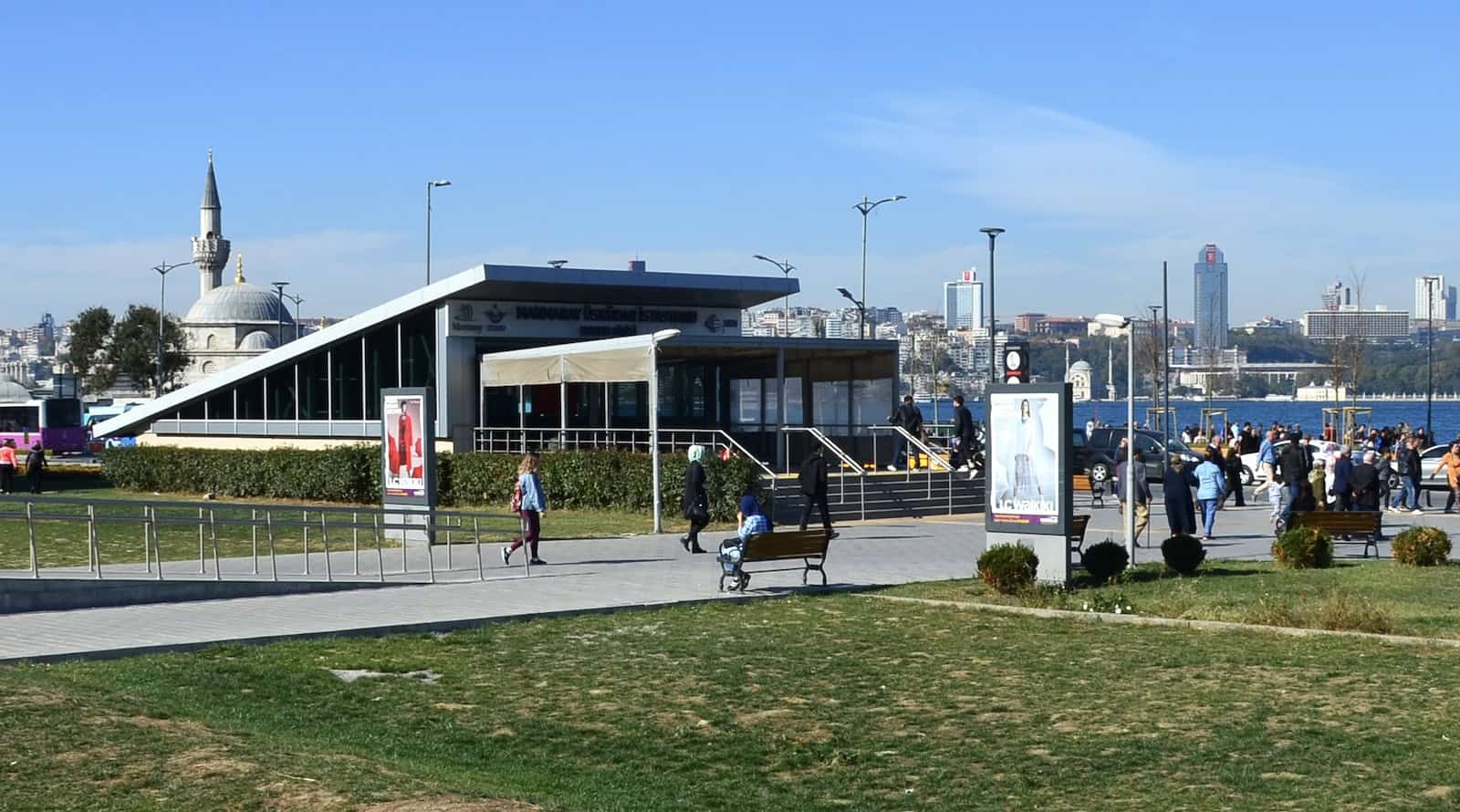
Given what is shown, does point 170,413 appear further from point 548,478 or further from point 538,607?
point 538,607

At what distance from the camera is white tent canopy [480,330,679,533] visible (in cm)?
3316

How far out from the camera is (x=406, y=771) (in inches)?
355

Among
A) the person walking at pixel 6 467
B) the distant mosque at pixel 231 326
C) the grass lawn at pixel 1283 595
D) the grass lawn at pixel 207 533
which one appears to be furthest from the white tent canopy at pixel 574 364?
the distant mosque at pixel 231 326

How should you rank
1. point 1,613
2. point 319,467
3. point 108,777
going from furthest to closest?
point 319,467 → point 1,613 → point 108,777

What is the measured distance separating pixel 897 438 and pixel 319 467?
12506 mm

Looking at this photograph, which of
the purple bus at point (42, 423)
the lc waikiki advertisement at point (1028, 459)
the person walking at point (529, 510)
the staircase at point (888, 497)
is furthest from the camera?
the purple bus at point (42, 423)

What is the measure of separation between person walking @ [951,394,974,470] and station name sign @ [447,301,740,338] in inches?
244

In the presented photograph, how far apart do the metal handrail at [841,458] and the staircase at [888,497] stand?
45 mm

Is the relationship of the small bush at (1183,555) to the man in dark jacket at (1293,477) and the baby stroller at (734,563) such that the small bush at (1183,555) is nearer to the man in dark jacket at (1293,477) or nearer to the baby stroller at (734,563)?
the baby stroller at (734,563)

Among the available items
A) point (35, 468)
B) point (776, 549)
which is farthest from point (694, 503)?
point (35, 468)

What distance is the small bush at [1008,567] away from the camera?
17.5 metres

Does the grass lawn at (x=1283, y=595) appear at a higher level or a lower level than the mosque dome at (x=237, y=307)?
lower

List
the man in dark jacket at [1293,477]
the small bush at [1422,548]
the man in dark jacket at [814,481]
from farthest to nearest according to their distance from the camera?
the man in dark jacket at [814,481], the man in dark jacket at [1293,477], the small bush at [1422,548]

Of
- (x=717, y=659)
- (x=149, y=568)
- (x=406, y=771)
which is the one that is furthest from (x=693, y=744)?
(x=149, y=568)
